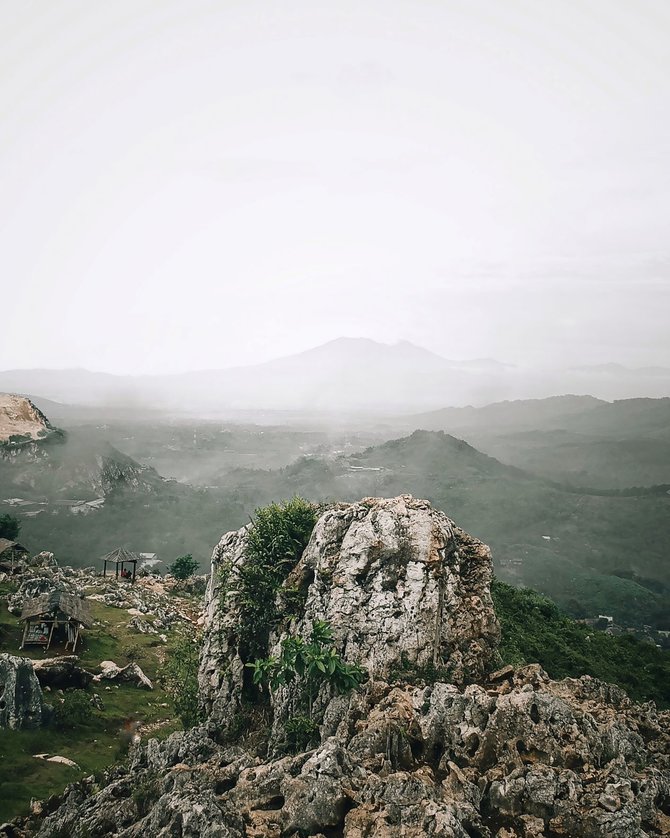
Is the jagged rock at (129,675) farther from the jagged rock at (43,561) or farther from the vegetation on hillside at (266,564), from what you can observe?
the jagged rock at (43,561)

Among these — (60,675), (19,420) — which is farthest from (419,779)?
(19,420)

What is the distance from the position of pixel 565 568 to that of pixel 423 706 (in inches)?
5102

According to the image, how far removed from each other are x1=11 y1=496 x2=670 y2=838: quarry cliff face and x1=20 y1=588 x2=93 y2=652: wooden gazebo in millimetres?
15439

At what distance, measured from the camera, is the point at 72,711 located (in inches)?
1086

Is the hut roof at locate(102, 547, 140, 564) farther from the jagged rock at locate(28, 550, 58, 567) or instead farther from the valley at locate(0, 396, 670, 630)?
the valley at locate(0, 396, 670, 630)

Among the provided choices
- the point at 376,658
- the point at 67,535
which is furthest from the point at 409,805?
the point at 67,535

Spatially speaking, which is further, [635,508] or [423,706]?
[635,508]

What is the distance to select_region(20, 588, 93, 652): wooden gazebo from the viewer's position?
35938mm

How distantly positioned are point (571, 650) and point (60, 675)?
36.1 meters

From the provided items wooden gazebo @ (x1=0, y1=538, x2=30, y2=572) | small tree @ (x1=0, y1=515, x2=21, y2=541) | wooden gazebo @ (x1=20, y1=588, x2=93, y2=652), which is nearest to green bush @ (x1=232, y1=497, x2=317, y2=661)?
wooden gazebo @ (x1=20, y1=588, x2=93, y2=652)

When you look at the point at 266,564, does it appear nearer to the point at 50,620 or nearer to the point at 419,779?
the point at 419,779

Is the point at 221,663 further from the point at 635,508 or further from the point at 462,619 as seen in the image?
the point at 635,508

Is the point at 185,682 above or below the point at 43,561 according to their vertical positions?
above

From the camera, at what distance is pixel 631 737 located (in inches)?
754
